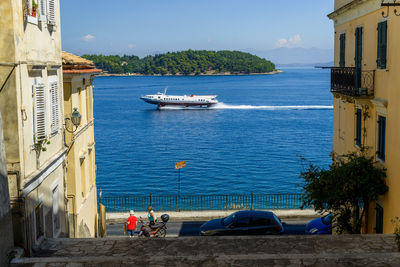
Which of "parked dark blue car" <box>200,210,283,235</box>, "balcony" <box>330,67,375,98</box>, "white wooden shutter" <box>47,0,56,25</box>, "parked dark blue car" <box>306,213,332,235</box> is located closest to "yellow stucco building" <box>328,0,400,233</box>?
"balcony" <box>330,67,375,98</box>

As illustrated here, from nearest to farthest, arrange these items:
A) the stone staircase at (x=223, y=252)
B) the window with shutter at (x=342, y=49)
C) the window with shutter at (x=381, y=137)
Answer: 1. the stone staircase at (x=223, y=252)
2. the window with shutter at (x=381, y=137)
3. the window with shutter at (x=342, y=49)

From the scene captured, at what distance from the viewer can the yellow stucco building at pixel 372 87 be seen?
14148mm

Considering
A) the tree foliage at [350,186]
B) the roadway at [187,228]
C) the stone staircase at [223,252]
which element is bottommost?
the roadway at [187,228]

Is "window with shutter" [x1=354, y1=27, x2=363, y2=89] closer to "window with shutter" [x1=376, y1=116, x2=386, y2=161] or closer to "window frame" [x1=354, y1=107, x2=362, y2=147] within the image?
"window frame" [x1=354, y1=107, x2=362, y2=147]

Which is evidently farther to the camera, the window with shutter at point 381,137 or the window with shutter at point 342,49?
the window with shutter at point 342,49

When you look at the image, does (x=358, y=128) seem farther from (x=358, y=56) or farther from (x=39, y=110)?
(x=39, y=110)

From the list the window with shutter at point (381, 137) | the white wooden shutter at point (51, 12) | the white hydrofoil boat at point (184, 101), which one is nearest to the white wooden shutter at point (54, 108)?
the white wooden shutter at point (51, 12)

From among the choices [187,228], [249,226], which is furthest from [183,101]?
[249,226]

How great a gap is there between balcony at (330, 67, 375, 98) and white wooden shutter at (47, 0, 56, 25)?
367 inches

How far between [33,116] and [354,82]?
32.9ft

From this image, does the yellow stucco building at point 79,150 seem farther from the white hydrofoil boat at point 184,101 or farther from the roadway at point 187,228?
the white hydrofoil boat at point 184,101

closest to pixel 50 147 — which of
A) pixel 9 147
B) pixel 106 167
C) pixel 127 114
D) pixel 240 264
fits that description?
pixel 9 147

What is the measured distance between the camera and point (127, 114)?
11944 cm

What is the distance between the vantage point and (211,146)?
74.1 m
